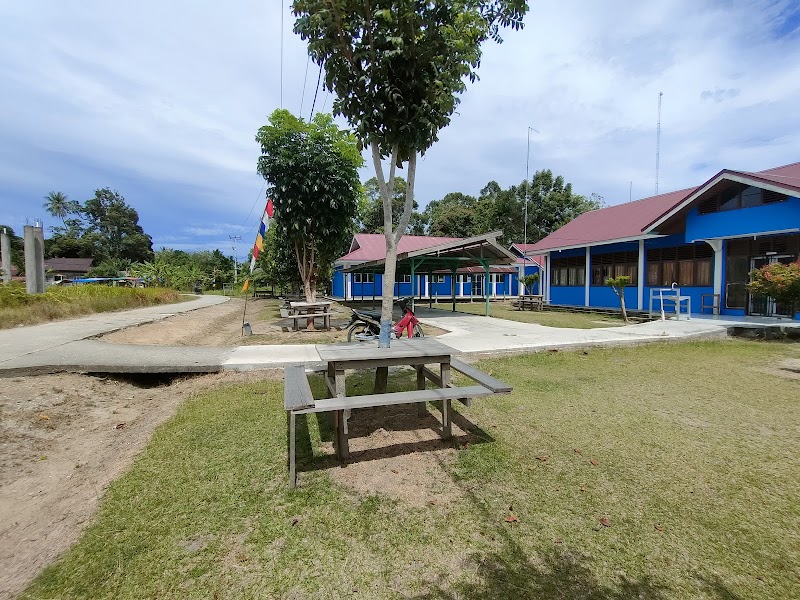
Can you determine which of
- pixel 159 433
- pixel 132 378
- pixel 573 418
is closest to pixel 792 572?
pixel 573 418

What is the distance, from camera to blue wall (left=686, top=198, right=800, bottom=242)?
11469 mm

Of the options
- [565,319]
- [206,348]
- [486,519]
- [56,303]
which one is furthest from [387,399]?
[56,303]

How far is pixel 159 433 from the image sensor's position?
418 centimetres

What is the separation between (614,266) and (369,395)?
17.3m

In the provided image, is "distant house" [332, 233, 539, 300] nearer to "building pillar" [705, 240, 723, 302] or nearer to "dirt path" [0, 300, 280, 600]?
"building pillar" [705, 240, 723, 302]

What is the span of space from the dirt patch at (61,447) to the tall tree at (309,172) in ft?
22.8

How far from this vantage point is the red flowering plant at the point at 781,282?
31.7 feet

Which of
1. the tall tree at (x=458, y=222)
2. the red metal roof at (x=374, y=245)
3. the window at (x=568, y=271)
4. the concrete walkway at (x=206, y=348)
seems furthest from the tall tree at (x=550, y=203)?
the concrete walkway at (x=206, y=348)

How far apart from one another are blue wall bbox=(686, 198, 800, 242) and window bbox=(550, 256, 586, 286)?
215 inches

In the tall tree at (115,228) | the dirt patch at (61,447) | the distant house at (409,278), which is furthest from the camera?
the tall tree at (115,228)

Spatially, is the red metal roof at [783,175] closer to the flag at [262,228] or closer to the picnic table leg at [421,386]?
the picnic table leg at [421,386]

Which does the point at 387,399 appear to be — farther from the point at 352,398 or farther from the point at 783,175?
the point at 783,175

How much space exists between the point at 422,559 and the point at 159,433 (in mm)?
3248

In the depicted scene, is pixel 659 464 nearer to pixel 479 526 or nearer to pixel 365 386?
pixel 479 526
